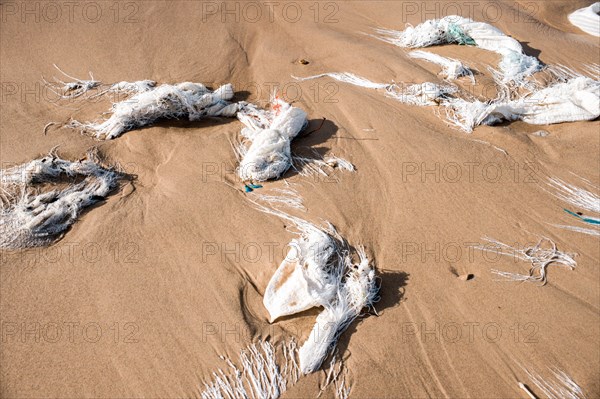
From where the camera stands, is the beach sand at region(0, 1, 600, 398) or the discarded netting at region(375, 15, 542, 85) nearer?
the beach sand at region(0, 1, 600, 398)

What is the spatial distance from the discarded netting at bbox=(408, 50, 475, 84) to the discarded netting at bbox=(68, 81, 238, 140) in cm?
189

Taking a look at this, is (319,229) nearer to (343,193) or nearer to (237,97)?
(343,193)

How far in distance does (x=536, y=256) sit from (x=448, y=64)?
2.06 metres

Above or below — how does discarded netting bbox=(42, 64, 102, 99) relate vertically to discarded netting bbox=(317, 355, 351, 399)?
above

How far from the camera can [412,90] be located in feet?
11.8

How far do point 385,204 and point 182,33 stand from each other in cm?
274

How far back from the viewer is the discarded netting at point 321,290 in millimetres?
2105

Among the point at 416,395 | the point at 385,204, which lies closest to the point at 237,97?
the point at 385,204

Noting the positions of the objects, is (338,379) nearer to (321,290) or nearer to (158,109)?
(321,290)

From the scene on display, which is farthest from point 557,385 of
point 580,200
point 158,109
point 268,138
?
point 158,109

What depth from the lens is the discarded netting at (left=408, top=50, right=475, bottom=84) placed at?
379 cm

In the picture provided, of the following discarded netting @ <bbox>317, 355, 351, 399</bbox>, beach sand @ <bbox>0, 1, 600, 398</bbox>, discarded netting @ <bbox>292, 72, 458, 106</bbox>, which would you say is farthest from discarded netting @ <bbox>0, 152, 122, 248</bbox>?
discarded netting @ <bbox>292, 72, 458, 106</bbox>

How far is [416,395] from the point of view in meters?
2.02

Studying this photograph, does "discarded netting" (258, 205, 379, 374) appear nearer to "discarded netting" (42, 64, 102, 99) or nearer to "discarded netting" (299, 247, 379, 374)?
"discarded netting" (299, 247, 379, 374)
